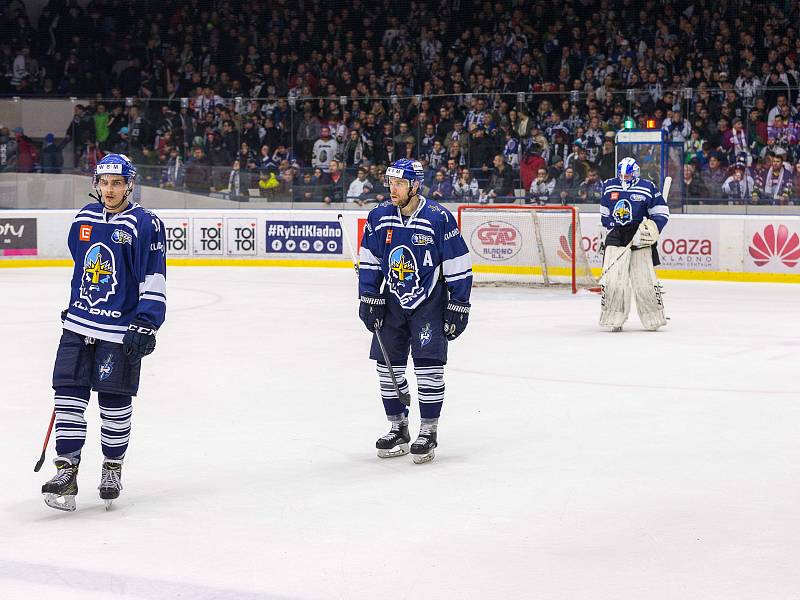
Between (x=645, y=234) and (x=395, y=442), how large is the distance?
5.66 meters

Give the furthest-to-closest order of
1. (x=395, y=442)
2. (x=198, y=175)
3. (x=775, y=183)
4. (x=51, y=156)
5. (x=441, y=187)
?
(x=51, y=156)
(x=198, y=175)
(x=441, y=187)
(x=775, y=183)
(x=395, y=442)

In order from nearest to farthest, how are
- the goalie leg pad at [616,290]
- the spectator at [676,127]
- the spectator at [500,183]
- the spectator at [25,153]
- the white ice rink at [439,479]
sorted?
the white ice rink at [439,479] → the goalie leg pad at [616,290] → the spectator at [676,127] → the spectator at [500,183] → the spectator at [25,153]

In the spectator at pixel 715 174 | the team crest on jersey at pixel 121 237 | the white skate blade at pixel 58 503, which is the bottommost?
the white skate blade at pixel 58 503

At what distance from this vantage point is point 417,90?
22.4 metres

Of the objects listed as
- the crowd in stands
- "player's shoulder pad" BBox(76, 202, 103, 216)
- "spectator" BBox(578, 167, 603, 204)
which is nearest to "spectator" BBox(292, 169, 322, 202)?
the crowd in stands

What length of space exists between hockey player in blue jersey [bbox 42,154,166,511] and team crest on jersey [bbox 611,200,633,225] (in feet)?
22.3

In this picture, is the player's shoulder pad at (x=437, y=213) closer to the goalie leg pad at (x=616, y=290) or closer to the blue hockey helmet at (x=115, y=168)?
the blue hockey helmet at (x=115, y=168)

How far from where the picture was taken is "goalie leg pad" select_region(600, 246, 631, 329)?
11.3 m

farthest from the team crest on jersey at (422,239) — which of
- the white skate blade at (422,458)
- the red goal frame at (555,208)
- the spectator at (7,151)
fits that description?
the spectator at (7,151)

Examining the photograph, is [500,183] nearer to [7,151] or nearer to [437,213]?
[7,151]

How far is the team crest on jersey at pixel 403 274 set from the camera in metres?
5.96

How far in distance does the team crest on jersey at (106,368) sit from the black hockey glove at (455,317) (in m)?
1.67

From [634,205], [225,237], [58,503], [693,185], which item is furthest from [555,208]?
[58,503]

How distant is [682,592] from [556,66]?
18.3 m
